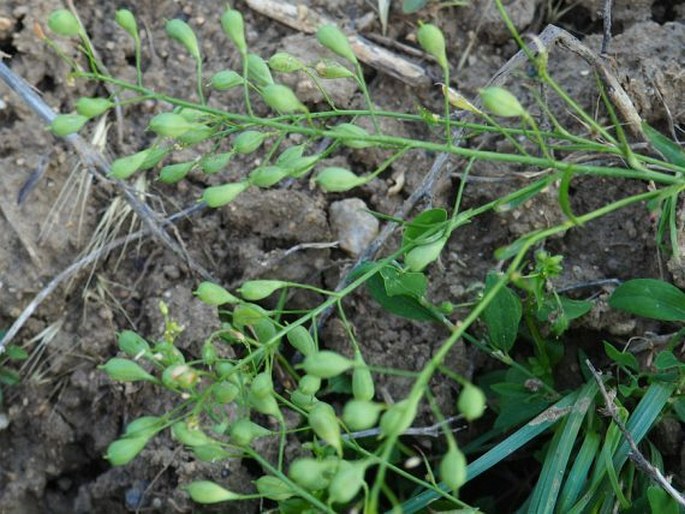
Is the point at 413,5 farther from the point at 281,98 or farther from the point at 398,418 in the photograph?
the point at 398,418

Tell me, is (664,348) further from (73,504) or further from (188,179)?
(73,504)

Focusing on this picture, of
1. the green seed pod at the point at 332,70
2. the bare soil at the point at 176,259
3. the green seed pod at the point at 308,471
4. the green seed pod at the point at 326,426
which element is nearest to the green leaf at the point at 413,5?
the bare soil at the point at 176,259

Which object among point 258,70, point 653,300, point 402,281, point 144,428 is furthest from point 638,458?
point 258,70

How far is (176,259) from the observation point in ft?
8.92

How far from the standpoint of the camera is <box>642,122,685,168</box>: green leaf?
7.42 ft

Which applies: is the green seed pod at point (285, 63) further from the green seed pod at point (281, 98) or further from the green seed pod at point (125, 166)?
the green seed pod at point (125, 166)

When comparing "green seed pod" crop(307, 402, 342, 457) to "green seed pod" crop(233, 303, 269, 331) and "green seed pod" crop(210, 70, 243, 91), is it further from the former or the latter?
"green seed pod" crop(210, 70, 243, 91)

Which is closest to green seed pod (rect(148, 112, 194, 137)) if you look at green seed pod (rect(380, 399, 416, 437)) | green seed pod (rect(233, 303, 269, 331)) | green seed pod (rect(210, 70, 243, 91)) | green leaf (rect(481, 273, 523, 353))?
green seed pod (rect(210, 70, 243, 91))

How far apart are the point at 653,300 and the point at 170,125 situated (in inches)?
48.5

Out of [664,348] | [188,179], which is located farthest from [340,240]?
[664,348]

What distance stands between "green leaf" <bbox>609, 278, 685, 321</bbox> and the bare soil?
18 cm

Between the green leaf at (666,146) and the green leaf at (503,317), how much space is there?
0.49 metres

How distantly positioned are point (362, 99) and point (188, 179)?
0.57 meters

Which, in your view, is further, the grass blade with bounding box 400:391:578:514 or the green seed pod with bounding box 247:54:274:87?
the grass blade with bounding box 400:391:578:514
